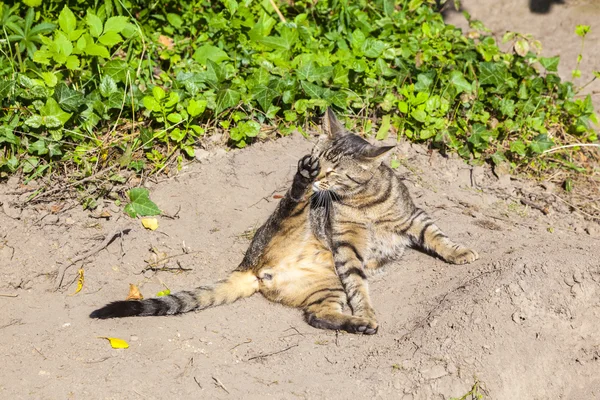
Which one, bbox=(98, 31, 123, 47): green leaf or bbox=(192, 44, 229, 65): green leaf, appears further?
bbox=(192, 44, 229, 65): green leaf

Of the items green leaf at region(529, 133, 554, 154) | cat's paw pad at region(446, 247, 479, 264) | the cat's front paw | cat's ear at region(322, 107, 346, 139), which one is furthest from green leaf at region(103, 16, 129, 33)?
green leaf at region(529, 133, 554, 154)

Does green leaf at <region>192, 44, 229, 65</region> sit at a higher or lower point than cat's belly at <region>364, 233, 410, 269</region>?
higher

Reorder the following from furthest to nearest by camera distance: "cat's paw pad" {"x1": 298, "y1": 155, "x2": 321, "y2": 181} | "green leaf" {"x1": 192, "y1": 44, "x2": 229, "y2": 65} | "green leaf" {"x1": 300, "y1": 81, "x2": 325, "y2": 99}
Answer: "green leaf" {"x1": 192, "y1": 44, "x2": 229, "y2": 65} < "green leaf" {"x1": 300, "y1": 81, "x2": 325, "y2": 99} < "cat's paw pad" {"x1": 298, "y1": 155, "x2": 321, "y2": 181}

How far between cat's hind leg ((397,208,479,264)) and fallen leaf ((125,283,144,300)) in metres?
2.02

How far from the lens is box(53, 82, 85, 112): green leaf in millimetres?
5504

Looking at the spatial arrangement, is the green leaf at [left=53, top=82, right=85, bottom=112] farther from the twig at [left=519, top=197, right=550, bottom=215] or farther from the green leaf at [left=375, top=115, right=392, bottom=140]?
the twig at [left=519, top=197, right=550, bottom=215]

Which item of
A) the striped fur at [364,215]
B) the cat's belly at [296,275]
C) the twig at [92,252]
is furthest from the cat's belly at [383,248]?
the twig at [92,252]

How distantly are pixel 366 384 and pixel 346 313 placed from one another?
2.88ft

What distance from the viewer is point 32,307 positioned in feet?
15.3

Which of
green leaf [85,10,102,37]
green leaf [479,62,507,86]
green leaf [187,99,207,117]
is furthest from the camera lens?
green leaf [479,62,507,86]

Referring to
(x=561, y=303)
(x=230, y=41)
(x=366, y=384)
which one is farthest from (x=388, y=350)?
(x=230, y=41)

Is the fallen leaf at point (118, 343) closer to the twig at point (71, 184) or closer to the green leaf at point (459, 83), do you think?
the twig at point (71, 184)

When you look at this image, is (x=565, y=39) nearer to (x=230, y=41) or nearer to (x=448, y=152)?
(x=448, y=152)

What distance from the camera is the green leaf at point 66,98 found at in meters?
5.50
